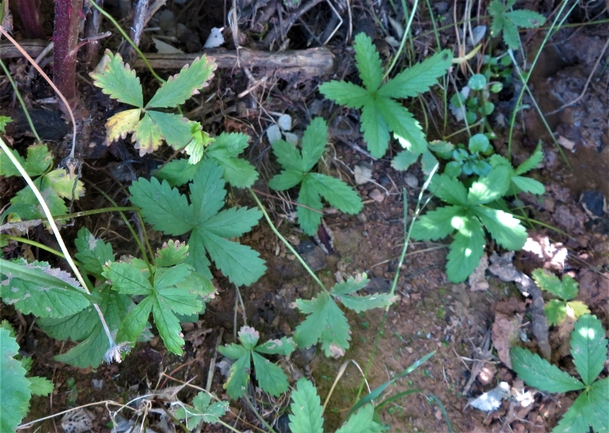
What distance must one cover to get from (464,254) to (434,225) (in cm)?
20

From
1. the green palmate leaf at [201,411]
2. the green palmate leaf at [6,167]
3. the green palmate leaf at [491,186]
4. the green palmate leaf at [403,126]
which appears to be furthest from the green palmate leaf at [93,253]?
the green palmate leaf at [491,186]

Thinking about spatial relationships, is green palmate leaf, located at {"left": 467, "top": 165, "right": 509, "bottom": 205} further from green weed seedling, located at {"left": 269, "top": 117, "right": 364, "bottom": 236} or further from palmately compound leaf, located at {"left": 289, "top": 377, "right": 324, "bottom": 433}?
palmately compound leaf, located at {"left": 289, "top": 377, "right": 324, "bottom": 433}

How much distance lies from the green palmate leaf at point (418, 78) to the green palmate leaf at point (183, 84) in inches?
36.7

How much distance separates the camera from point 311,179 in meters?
2.07

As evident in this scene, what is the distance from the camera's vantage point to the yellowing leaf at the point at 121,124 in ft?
5.25

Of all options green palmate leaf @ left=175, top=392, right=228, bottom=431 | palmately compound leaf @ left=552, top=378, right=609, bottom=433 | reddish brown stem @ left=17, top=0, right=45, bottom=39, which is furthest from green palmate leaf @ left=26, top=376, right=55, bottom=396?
palmately compound leaf @ left=552, top=378, right=609, bottom=433

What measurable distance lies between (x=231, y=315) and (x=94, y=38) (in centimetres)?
123

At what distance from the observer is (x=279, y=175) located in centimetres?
204

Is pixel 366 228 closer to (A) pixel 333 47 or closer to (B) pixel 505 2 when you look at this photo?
(A) pixel 333 47

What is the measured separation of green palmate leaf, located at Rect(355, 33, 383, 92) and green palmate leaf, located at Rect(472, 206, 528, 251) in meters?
0.86

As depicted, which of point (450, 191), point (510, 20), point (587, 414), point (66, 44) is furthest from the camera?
point (510, 20)

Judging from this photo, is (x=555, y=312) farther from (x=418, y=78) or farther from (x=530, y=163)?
(x=418, y=78)

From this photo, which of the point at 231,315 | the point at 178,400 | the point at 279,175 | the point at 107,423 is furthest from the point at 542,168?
the point at 107,423

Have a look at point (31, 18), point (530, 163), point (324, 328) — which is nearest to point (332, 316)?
point (324, 328)
